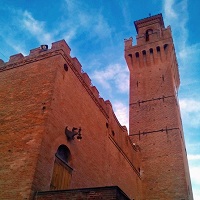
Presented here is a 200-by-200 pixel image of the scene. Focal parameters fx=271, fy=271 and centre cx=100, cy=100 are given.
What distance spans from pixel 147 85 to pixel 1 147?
13.0m

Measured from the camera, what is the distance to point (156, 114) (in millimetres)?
17438

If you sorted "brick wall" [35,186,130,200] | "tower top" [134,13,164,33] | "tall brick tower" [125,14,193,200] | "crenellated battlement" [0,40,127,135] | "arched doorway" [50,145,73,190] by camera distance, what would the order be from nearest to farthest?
"brick wall" [35,186,130,200] → "arched doorway" [50,145,73,190] → "crenellated battlement" [0,40,127,135] → "tall brick tower" [125,14,193,200] → "tower top" [134,13,164,33]

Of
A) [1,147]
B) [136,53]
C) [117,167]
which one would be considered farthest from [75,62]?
[136,53]

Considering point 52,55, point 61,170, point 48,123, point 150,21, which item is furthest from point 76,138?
point 150,21

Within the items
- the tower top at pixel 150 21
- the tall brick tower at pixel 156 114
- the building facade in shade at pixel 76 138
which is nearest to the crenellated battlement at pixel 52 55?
the building facade in shade at pixel 76 138

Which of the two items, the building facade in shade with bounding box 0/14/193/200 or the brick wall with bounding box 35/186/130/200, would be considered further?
the building facade in shade with bounding box 0/14/193/200

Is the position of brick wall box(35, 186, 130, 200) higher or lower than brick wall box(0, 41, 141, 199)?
lower

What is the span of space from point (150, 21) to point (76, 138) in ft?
52.8

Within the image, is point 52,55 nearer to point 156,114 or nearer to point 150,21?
point 156,114

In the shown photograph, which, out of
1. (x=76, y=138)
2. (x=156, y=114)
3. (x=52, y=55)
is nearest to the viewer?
(x=76, y=138)

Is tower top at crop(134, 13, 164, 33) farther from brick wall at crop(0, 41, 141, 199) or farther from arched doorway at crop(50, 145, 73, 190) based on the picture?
arched doorway at crop(50, 145, 73, 190)

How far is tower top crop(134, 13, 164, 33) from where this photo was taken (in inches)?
871

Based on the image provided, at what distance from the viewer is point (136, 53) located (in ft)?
66.9

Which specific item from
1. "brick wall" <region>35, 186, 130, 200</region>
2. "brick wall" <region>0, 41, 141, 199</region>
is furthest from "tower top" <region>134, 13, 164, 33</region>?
"brick wall" <region>35, 186, 130, 200</region>
